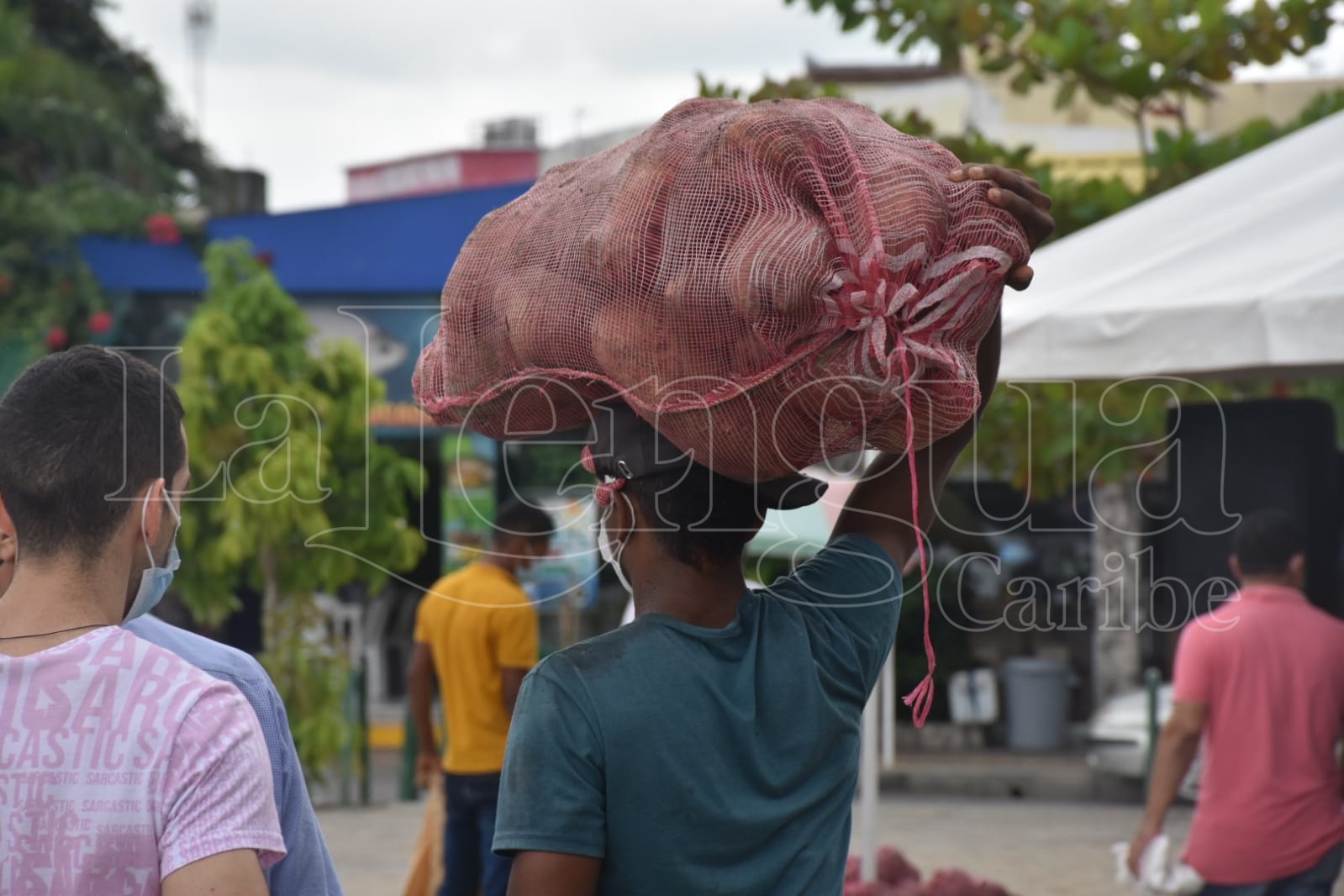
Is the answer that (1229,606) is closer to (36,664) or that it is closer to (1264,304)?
(1264,304)

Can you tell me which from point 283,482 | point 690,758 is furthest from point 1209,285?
point 283,482

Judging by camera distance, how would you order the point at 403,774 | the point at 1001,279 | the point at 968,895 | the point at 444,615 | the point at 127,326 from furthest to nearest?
1. the point at 127,326
2. the point at 403,774
3. the point at 444,615
4. the point at 968,895
5. the point at 1001,279

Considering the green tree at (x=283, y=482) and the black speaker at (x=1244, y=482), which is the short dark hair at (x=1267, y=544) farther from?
the green tree at (x=283, y=482)

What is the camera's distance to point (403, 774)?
35.5 ft

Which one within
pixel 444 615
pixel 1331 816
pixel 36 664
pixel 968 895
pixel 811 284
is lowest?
pixel 968 895

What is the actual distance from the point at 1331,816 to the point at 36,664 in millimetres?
3599

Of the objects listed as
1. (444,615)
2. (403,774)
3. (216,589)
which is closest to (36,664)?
(444,615)

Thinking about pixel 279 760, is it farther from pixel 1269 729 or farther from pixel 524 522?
pixel 524 522

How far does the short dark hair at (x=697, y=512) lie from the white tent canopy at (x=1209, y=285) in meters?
2.00

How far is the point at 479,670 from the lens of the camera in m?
5.65

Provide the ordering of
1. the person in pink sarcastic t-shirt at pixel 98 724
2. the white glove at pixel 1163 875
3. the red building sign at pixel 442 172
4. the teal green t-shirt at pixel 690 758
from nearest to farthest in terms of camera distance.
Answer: the person in pink sarcastic t-shirt at pixel 98 724
the teal green t-shirt at pixel 690 758
the white glove at pixel 1163 875
the red building sign at pixel 442 172

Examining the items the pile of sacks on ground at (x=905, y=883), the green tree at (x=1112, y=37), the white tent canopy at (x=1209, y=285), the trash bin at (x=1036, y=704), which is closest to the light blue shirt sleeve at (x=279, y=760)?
the white tent canopy at (x=1209, y=285)

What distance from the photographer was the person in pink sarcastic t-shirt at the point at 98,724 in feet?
5.64

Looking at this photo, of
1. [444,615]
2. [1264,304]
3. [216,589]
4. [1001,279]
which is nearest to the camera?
[1001,279]
